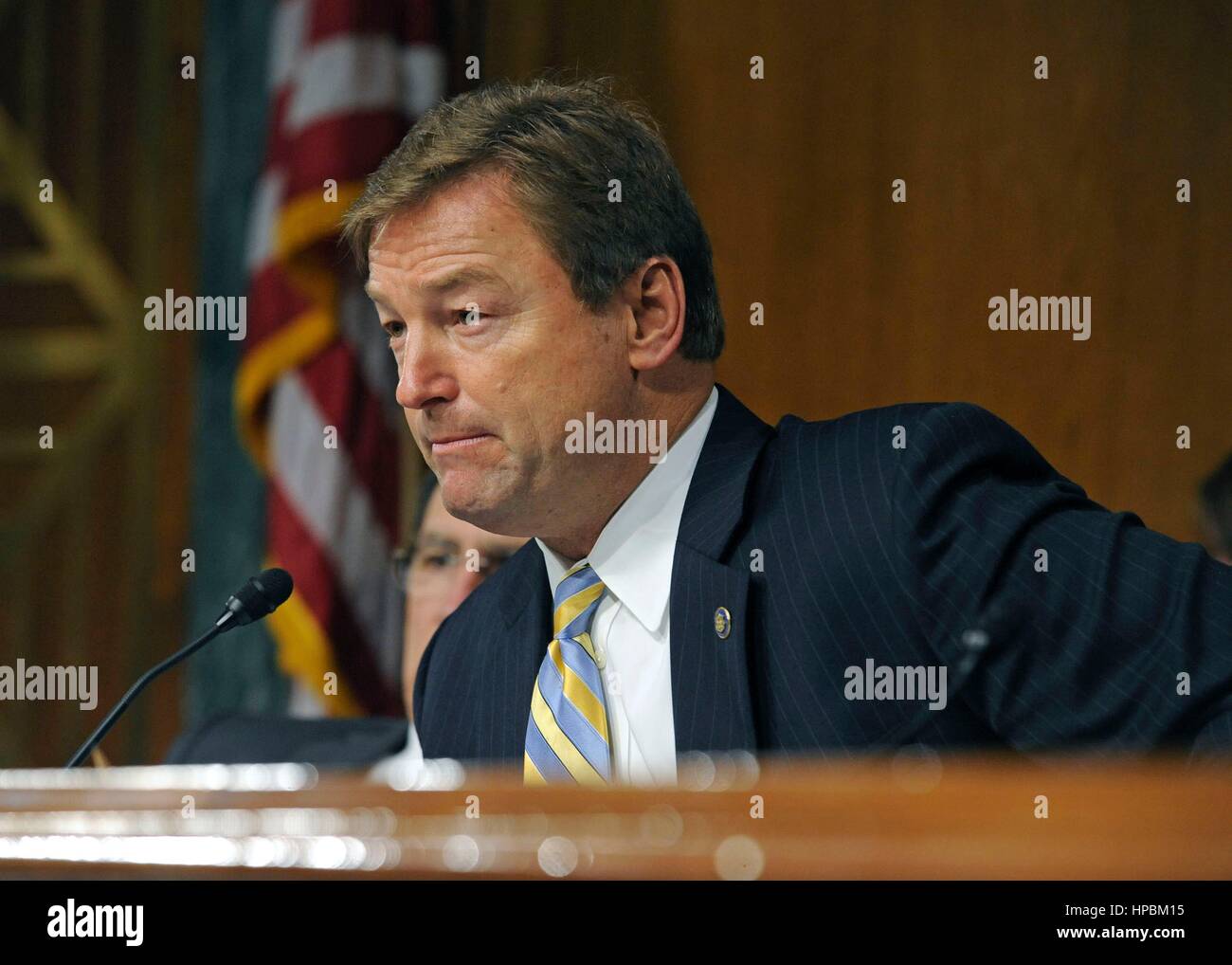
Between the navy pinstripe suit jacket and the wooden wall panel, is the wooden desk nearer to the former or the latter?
the navy pinstripe suit jacket

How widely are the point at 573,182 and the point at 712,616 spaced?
0.46 m

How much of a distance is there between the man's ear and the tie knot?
213mm

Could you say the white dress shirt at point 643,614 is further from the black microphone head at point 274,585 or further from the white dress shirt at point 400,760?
the white dress shirt at point 400,760

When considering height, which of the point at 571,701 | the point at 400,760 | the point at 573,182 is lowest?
the point at 400,760

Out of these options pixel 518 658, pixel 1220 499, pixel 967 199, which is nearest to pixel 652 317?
pixel 518 658

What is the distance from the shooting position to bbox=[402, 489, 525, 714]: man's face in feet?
7.14

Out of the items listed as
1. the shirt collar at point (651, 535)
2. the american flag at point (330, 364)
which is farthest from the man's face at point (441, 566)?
the shirt collar at point (651, 535)

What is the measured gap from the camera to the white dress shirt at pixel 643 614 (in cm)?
128

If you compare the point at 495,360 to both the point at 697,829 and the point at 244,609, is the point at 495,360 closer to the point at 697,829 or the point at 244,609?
the point at 244,609

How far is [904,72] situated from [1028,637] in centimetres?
159

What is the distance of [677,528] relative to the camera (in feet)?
4.35

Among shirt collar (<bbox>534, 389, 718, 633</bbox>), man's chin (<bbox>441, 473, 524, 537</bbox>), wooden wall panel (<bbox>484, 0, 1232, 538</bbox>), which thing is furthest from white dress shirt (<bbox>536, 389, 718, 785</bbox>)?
wooden wall panel (<bbox>484, 0, 1232, 538</bbox>)

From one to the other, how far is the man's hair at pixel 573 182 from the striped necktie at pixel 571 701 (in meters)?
0.28
